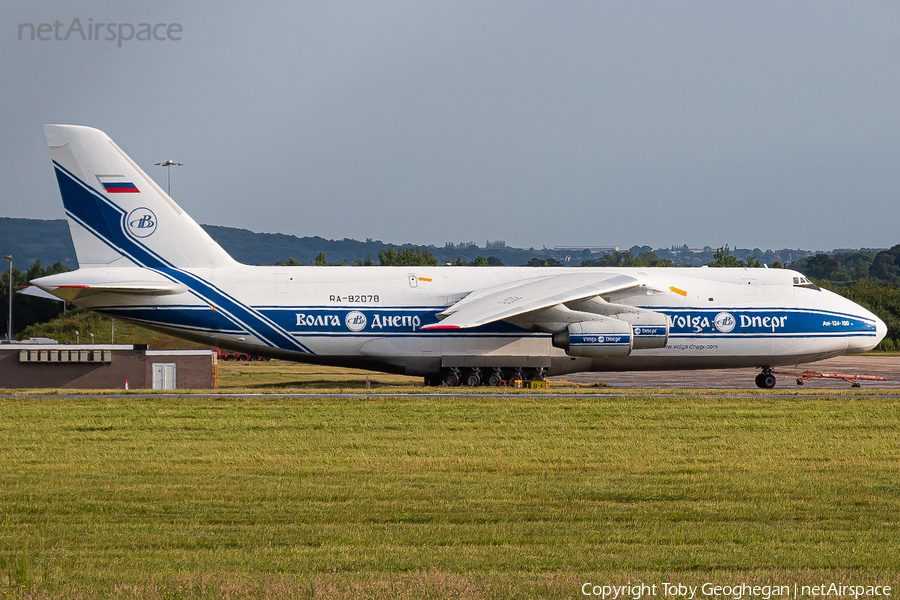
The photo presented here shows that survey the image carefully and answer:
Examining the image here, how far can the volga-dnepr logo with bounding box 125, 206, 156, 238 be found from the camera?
28.5m

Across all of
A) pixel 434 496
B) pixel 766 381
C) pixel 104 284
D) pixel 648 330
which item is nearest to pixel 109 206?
pixel 104 284

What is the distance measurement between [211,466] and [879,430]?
13.5 m

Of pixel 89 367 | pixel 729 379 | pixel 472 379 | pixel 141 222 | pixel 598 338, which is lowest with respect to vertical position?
pixel 729 379

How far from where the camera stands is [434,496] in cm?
1284

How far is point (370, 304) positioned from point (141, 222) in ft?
23.5

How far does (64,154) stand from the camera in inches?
1106

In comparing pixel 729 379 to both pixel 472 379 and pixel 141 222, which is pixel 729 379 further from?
pixel 141 222

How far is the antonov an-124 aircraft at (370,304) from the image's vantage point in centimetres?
2814

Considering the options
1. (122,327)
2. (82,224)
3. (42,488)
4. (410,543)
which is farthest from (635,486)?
(122,327)

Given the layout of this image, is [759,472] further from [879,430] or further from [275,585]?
[275,585]

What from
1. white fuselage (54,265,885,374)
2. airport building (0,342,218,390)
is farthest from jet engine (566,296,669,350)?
airport building (0,342,218,390)

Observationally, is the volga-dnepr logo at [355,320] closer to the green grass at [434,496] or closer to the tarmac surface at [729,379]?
the green grass at [434,496]

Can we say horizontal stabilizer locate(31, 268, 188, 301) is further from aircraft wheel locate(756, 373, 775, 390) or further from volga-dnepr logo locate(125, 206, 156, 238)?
aircraft wheel locate(756, 373, 775, 390)

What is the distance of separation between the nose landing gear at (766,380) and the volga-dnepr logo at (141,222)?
65.2 feet
